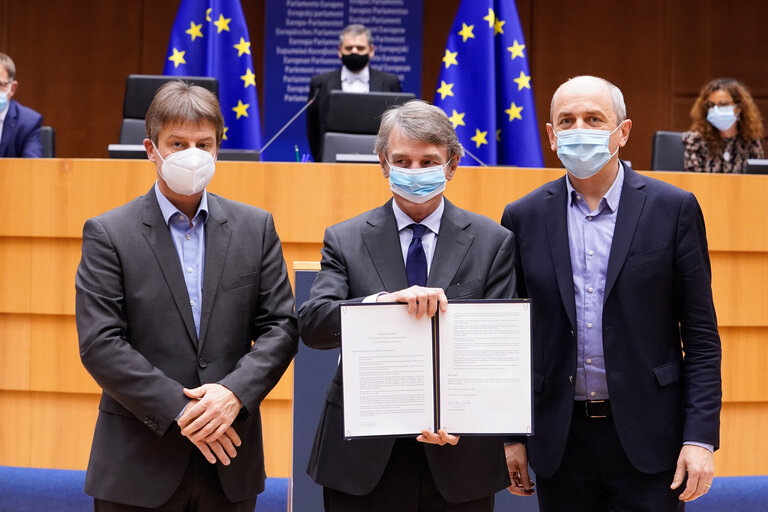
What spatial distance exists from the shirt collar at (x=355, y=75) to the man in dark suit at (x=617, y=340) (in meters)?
4.24

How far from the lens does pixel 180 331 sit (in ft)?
6.04

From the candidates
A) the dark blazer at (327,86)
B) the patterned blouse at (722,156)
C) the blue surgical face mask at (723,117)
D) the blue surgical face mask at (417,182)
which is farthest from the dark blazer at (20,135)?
the blue surgical face mask at (723,117)

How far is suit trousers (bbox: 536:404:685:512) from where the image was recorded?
6.19ft

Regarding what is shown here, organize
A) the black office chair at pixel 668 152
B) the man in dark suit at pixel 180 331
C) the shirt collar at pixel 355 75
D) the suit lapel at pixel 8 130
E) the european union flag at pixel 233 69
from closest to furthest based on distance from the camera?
the man in dark suit at pixel 180 331 → the suit lapel at pixel 8 130 → the black office chair at pixel 668 152 → the european union flag at pixel 233 69 → the shirt collar at pixel 355 75

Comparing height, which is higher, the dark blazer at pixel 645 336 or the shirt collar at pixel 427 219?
the shirt collar at pixel 427 219

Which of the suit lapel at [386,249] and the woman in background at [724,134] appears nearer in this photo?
the suit lapel at [386,249]

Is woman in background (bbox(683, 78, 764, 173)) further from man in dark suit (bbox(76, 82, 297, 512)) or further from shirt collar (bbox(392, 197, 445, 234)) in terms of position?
man in dark suit (bbox(76, 82, 297, 512))

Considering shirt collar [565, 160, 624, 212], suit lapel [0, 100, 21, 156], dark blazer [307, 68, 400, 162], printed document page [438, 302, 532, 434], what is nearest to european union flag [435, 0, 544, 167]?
dark blazer [307, 68, 400, 162]

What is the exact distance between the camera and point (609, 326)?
1.90 m

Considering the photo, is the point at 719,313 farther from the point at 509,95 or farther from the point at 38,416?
the point at 38,416

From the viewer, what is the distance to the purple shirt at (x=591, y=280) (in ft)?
6.31

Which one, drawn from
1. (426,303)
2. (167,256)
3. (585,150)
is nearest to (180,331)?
(167,256)

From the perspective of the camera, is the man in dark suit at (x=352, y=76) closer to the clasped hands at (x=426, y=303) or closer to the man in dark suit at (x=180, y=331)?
the man in dark suit at (x=180, y=331)

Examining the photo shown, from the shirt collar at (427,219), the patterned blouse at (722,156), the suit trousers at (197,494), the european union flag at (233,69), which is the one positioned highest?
the european union flag at (233,69)
